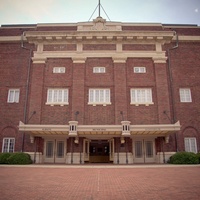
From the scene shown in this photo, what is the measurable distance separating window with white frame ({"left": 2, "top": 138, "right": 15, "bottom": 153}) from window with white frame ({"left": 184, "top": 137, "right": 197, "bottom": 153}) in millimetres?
17085

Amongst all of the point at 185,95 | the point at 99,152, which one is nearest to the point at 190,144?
the point at 185,95

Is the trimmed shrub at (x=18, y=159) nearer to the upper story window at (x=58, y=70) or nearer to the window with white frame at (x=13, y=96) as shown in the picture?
the window with white frame at (x=13, y=96)

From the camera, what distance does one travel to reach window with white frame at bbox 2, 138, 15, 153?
1972cm

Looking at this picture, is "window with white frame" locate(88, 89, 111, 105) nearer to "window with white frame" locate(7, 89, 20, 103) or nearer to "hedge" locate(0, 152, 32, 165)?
"window with white frame" locate(7, 89, 20, 103)

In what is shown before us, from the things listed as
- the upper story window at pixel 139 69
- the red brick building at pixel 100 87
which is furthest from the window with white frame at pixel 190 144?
the upper story window at pixel 139 69

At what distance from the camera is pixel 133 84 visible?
20734 millimetres

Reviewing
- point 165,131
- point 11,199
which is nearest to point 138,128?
point 165,131

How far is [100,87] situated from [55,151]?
7849 millimetres

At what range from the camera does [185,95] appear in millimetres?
20984

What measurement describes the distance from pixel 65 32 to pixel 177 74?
41.8 feet

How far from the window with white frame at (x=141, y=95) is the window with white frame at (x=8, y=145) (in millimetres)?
12678

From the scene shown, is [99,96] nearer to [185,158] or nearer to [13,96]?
[13,96]

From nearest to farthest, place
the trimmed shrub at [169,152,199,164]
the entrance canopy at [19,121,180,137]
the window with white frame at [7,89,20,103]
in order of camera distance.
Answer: the trimmed shrub at [169,152,199,164], the entrance canopy at [19,121,180,137], the window with white frame at [7,89,20,103]

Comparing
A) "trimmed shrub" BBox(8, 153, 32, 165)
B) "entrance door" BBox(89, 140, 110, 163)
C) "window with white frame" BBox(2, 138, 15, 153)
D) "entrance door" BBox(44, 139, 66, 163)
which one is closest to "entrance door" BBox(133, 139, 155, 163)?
"entrance door" BBox(89, 140, 110, 163)
